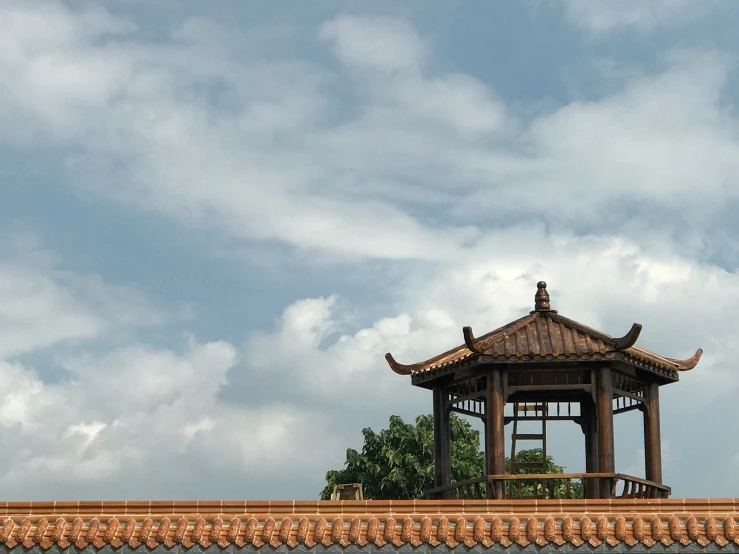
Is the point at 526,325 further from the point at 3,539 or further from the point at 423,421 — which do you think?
the point at 423,421

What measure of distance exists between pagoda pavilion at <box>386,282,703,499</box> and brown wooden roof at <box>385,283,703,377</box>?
0.05ft

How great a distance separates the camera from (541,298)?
61.1 feet

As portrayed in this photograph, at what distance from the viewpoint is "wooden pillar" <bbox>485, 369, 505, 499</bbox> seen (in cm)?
1692

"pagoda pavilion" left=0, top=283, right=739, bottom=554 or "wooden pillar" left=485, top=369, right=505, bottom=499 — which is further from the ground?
"wooden pillar" left=485, top=369, right=505, bottom=499

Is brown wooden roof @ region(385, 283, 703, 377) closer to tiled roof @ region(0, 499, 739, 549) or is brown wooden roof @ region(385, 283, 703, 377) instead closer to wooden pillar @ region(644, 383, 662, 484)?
wooden pillar @ region(644, 383, 662, 484)

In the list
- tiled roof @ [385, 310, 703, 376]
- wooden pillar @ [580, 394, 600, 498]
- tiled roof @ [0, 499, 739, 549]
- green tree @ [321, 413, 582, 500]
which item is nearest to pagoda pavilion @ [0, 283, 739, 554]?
tiled roof @ [0, 499, 739, 549]

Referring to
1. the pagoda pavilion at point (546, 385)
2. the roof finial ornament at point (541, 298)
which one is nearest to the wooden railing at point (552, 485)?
the pagoda pavilion at point (546, 385)

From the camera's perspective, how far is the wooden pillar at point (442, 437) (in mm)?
18844

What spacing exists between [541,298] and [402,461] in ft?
66.0

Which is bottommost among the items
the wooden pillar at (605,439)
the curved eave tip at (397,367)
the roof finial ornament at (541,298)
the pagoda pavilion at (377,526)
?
the pagoda pavilion at (377,526)

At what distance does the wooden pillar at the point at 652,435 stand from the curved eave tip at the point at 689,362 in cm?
62

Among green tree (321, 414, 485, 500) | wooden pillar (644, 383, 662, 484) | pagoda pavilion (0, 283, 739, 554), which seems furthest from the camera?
green tree (321, 414, 485, 500)

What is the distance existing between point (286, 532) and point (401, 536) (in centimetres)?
149

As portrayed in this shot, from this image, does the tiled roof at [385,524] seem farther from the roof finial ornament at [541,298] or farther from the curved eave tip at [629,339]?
the roof finial ornament at [541,298]
